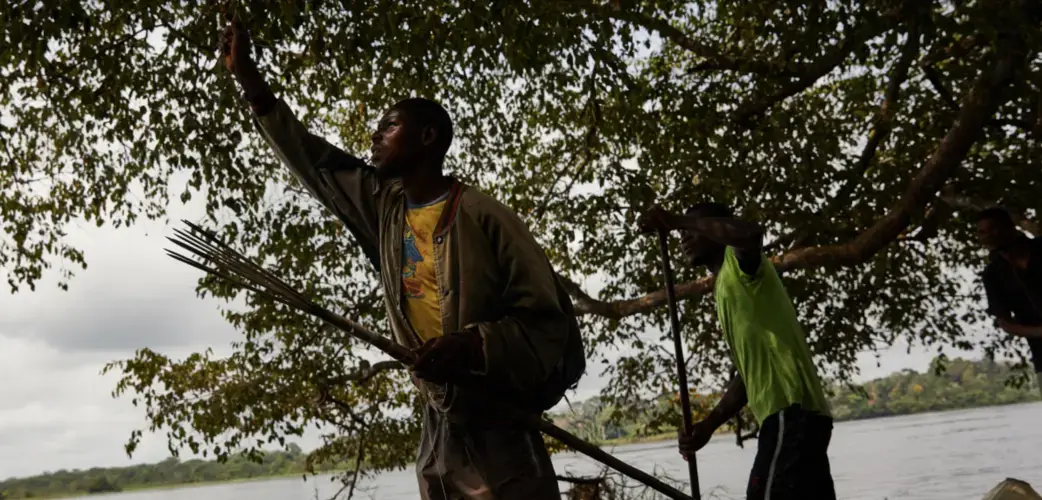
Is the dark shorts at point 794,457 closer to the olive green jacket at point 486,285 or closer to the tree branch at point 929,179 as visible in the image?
the olive green jacket at point 486,285

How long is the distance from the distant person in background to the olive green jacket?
314 cm

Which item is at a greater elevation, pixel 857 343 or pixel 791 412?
pixel 857 343

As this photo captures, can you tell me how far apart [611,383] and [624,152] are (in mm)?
2858

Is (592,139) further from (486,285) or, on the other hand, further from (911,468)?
(911,468)

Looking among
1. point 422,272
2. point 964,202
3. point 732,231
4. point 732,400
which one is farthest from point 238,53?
point 964,202

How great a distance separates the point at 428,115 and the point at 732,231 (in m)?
1.36

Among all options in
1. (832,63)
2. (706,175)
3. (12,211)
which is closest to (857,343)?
(706,175)

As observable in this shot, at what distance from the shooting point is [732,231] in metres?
3.46

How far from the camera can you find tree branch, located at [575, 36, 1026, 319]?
5.36m

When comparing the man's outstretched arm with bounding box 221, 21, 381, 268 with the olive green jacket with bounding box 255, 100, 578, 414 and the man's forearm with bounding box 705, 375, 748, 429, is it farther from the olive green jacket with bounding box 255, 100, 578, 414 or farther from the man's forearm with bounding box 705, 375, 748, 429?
the man's forearm with bounding box 705, 375, 748, 429

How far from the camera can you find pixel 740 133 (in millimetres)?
8406

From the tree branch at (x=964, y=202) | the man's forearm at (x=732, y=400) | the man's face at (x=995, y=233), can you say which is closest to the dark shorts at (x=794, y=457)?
the man's forearm at (x=732, y=400)

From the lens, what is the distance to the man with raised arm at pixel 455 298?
2.23m

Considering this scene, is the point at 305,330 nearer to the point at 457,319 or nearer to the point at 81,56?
the point at 81,56
